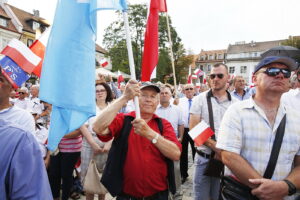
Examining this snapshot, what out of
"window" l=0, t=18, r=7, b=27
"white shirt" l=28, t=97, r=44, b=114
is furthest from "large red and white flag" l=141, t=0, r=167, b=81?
"window" l=0, t=18, r=7, b=27

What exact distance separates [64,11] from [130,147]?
136cm

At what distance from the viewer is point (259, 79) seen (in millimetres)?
2084

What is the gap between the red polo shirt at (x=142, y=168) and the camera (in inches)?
86.2

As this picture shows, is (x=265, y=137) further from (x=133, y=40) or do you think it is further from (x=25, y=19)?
(x=25, y=19)

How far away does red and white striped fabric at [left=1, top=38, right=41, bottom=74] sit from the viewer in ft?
10.3

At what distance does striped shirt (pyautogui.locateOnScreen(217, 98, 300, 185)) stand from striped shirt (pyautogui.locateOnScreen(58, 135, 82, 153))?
2486mm

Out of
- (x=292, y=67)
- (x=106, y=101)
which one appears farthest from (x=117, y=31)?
(x=292, y=67)

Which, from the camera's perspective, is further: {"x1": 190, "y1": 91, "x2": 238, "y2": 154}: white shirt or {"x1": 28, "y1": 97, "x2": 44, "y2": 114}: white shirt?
{"x1": 28, "y1": 97, "x2": 44, "y2": 114}: white shirt

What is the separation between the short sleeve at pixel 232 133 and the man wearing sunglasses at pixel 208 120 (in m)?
1.11

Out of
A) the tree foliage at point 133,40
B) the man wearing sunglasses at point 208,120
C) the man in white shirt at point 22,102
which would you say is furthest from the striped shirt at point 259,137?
the tree foliage at point 133,40

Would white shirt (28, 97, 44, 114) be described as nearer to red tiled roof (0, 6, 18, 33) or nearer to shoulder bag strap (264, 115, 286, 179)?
shoulder bag strap (264, 115, 286, 179)

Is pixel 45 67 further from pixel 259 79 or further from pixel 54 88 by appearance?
pixel 259 79

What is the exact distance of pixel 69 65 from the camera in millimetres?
1902

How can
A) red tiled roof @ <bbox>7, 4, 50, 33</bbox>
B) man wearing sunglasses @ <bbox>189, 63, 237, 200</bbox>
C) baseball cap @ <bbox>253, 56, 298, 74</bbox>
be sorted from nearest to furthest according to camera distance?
baseball cap @ <bbox>253, 56, 298, 74</bbox>, man wearing sunglasses @ <bbox>189, 63, 237, 200</bbox>, red tiled roof @ <bbox>7, 4, 50, 33</bbox>
